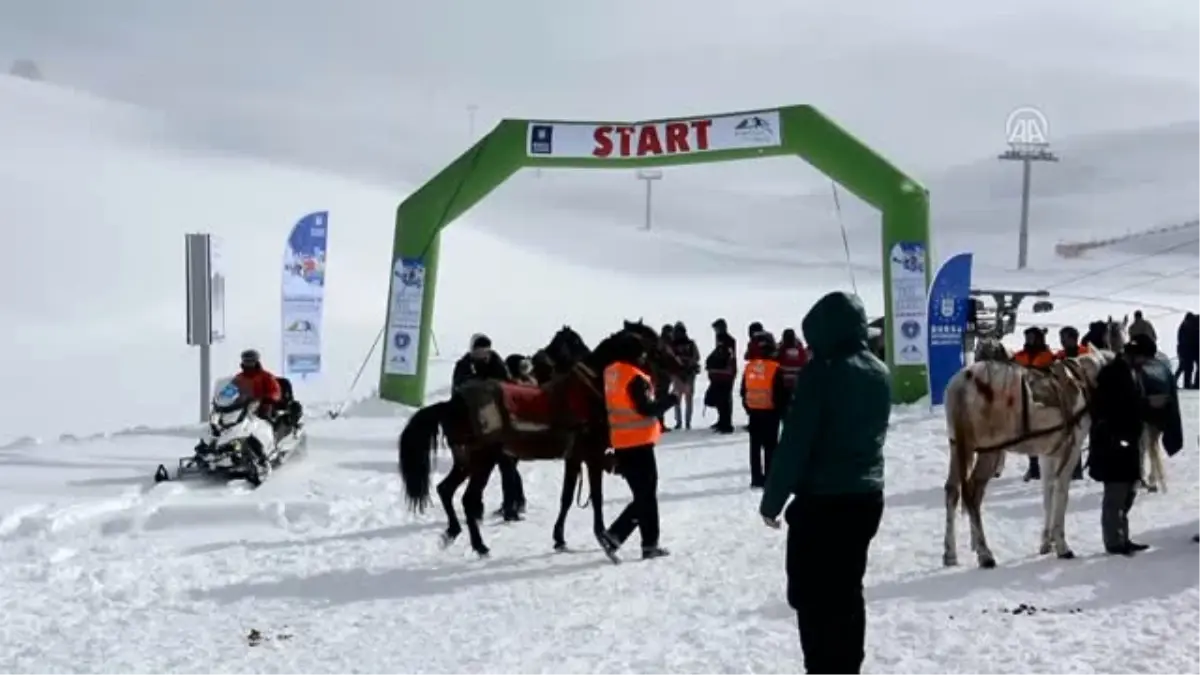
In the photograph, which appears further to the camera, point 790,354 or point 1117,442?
point 790,354

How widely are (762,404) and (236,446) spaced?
530 cm

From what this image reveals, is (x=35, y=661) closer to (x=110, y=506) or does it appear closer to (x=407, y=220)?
(x=110, y=506)

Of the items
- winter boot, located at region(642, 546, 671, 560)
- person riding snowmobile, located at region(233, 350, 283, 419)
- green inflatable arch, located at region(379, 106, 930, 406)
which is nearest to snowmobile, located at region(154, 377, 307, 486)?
person riding snowmobile, located at region(233, 350, 283, 419)

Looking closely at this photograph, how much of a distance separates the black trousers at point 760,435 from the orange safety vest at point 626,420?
378 centimetres

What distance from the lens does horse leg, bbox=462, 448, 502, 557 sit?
1002 cm

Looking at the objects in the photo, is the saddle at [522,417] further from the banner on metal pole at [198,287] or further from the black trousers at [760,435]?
the banner on metal pole at [198,287]

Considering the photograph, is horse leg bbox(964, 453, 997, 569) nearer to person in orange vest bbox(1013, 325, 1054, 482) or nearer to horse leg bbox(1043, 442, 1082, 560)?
horse leg bbox(1043, 442, 1082, 560)

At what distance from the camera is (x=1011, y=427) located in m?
9.38

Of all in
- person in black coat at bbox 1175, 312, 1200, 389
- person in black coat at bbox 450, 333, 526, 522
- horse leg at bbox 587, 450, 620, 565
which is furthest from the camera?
person in black coat at bbox 1175, 312, 1200, 389

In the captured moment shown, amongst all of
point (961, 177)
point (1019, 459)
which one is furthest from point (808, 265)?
point (961, 177)

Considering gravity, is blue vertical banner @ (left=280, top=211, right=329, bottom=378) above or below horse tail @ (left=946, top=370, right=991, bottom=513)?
above

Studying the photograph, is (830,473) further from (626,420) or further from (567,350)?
(567,350)

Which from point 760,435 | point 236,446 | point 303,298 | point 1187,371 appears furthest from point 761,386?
point 1187,371

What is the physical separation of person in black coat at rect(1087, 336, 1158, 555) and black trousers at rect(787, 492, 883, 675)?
4.43m
